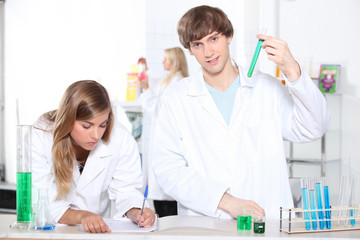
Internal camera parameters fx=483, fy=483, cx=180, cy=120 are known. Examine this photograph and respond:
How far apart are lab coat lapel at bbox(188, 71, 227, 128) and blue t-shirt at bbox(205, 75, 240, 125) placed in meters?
0.05

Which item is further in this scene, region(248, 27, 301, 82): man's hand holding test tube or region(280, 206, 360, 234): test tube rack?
region(248, 27, 301, 82): man's hand holding test tube

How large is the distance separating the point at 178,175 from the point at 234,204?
10.4 inches

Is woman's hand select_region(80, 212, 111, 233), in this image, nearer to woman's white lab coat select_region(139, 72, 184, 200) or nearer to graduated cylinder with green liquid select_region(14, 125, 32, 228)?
graduated cylinder with green liquid select_region(14, 125, 32, 228)

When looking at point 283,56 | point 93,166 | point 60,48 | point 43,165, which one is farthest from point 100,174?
point 60,48

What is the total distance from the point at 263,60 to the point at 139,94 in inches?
52.5

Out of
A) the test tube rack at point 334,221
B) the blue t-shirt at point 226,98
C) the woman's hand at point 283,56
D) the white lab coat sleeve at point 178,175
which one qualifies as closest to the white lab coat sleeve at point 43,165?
the white lab coat sleeve at point 178,175

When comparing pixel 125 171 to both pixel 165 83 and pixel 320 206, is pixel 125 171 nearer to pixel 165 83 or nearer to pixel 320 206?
pixel 320 206

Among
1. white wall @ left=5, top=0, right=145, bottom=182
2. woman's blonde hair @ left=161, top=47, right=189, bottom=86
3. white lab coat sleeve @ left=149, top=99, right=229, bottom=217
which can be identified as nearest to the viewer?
white lab coat sleeve @ left=149, top=99, right=229, bottom=217

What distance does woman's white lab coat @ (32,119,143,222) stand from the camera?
195 centimetres

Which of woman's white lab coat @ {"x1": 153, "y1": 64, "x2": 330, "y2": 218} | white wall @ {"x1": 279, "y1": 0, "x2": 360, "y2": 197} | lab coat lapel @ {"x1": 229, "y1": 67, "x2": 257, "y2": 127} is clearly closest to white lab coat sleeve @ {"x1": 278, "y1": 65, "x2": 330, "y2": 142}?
woman's white lab coat @ {"x1": 153, "y1": 64, "x2": 330, "y2": 218}

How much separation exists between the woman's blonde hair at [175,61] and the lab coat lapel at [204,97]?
228cm

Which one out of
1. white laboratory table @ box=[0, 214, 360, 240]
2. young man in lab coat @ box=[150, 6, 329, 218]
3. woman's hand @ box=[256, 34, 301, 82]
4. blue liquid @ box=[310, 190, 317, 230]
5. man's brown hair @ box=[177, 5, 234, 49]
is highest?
man's brown hair @ box=[177, 5, 234, 49]

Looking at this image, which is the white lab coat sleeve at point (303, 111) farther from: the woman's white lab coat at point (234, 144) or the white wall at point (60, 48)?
the white wall at point (60, 48)

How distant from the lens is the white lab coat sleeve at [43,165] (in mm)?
1905
